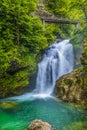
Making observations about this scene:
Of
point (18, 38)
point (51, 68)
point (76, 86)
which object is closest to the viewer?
point (76, 86)

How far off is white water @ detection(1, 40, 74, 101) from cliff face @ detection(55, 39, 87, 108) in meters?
2.75

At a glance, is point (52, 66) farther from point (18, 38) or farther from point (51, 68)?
point (18, 38)

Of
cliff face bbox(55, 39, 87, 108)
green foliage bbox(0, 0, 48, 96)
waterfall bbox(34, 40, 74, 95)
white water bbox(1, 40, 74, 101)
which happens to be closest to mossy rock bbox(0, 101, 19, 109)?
green foliage bbox(0, 0, 48, 96)

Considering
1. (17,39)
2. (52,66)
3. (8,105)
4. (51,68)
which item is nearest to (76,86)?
(8,105)

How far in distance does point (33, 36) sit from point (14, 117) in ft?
30.6

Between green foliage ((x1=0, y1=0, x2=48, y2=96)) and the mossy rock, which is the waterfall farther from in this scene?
the mossy rock

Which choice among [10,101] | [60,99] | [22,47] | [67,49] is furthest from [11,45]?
[67,49]

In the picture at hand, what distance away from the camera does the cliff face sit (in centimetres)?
2512

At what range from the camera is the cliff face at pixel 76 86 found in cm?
2512

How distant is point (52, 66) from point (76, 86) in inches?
283

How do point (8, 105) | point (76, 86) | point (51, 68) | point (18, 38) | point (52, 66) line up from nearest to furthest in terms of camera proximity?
1. point (8, 105)
2. point (76, 86)
3. point (18, 38)
4. point (51, 68)
5. point (52, 66)

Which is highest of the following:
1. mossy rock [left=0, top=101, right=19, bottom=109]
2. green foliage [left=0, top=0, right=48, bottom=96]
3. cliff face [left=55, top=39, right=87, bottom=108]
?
green foliage [left=0, top=0, right=48, bottom=96]

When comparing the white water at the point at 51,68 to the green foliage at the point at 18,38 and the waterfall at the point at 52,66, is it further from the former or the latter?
the green foliage at the point at 18,38

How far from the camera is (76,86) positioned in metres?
26.1
